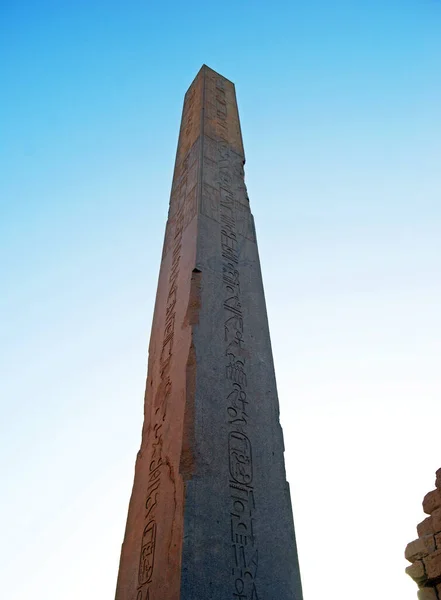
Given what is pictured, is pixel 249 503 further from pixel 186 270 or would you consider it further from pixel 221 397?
pixel 186 270

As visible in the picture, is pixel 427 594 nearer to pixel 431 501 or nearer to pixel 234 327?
pixel 431 501

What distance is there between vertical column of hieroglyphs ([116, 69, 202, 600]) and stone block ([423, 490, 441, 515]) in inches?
69.8

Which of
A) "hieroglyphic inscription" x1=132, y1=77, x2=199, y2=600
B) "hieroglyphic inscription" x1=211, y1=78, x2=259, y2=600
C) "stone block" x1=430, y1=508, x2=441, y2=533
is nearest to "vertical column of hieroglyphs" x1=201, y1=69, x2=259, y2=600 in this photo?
"hieroglyphic inscription" x1=211, y1=78, x2=259, y2=600

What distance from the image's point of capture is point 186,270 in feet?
13.7

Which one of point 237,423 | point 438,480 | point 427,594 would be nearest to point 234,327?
point 237,423

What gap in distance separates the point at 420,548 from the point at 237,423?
1498 mm

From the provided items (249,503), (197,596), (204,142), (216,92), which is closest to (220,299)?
(249,503)

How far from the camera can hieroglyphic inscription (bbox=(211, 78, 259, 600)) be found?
2.66 metres

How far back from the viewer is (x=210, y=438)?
3055 millimetres

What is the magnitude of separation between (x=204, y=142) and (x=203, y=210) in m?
1.36

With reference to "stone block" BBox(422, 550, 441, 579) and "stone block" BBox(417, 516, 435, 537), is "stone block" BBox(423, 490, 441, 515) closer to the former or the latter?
"stone block" BBox(417, 516, 435, 537)

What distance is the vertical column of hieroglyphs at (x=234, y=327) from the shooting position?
272cm

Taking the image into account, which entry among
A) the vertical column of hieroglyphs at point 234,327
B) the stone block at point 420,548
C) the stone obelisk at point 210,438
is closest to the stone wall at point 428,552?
the stone block at point 420,548

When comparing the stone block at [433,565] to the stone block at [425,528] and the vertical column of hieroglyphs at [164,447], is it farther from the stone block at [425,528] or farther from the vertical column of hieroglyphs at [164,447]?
the vertical column of hieroglyphs at [164,447]
